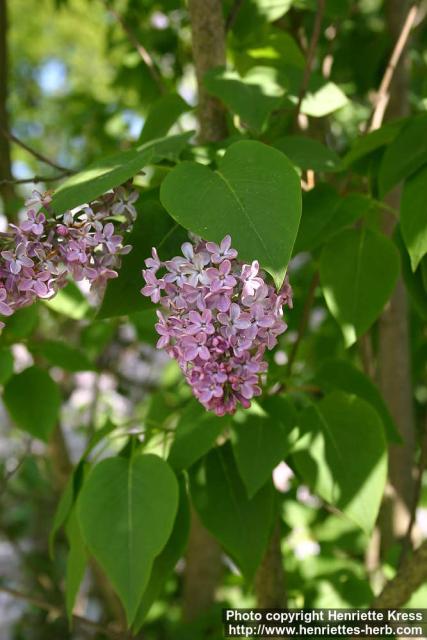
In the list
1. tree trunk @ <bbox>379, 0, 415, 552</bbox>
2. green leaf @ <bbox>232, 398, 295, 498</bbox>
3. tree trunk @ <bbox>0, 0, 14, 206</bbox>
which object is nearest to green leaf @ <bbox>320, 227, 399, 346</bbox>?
green leaf @ <bbox>232, 398, 295, 498</bbox>

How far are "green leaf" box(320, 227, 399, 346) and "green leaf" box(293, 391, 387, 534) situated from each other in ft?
0.37

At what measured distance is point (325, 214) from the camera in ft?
2.83

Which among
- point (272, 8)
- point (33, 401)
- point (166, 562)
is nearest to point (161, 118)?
point (272, 8)

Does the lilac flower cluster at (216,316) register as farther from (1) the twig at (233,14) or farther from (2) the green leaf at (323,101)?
(1) the twig at (233,14)

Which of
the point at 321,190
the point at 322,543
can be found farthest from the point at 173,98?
the point at 322,543

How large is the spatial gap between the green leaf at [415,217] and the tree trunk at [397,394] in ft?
2.15

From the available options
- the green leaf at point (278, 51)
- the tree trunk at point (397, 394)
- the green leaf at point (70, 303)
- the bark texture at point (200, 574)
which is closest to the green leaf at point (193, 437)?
the green leaf at point (70, 303)

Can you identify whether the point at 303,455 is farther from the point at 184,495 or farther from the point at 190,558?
the point at 190,558

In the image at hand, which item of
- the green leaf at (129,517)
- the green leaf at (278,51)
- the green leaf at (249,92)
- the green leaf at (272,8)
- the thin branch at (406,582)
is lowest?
the thin branch at (406,582)

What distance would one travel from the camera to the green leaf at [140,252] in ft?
2.36

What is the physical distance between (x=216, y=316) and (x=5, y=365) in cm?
44

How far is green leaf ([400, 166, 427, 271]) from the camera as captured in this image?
0.73 metres

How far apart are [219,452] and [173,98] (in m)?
0.44

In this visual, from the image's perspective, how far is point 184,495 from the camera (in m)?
0.90
